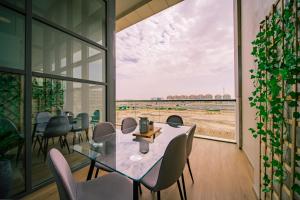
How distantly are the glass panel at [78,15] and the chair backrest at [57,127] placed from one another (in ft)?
4.94

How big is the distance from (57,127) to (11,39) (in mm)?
1305

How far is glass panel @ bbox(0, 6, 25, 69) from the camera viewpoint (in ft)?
4.81

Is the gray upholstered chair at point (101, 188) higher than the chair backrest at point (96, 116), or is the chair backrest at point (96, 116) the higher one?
the chair backrest at point (96, 116)

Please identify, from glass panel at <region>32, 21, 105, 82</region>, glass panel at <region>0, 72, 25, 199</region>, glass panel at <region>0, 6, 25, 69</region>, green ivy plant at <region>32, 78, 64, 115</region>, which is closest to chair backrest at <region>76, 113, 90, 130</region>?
green ivy plant at <region>32, 78, 64, 115</region>

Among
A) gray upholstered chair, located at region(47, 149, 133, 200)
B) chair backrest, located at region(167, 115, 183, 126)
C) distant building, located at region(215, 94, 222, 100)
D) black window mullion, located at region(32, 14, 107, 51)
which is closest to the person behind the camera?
gray upholstered chair, located at region(47, 149, 133, 200)

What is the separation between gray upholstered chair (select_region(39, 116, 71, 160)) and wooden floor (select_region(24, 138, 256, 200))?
0.56m

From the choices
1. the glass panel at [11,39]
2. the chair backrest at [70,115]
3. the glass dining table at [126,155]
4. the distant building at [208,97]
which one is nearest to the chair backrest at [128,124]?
the glass dining table at [126,155]

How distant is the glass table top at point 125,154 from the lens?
97 centimetres

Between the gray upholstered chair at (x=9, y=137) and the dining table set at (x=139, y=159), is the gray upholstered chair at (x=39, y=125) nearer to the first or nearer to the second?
the gray upholstered chair at (x=9, y=137)

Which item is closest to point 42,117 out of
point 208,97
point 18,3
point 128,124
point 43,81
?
point 43,81

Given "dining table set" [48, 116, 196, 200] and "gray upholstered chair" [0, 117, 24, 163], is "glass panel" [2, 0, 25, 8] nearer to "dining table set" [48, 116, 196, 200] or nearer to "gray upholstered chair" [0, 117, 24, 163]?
"gray upholstered chair" [0, 117, 24, 163]

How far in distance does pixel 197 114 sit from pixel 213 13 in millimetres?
2797

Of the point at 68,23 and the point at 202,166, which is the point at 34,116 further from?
the point at 202,166

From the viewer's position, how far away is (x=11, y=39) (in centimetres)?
153
